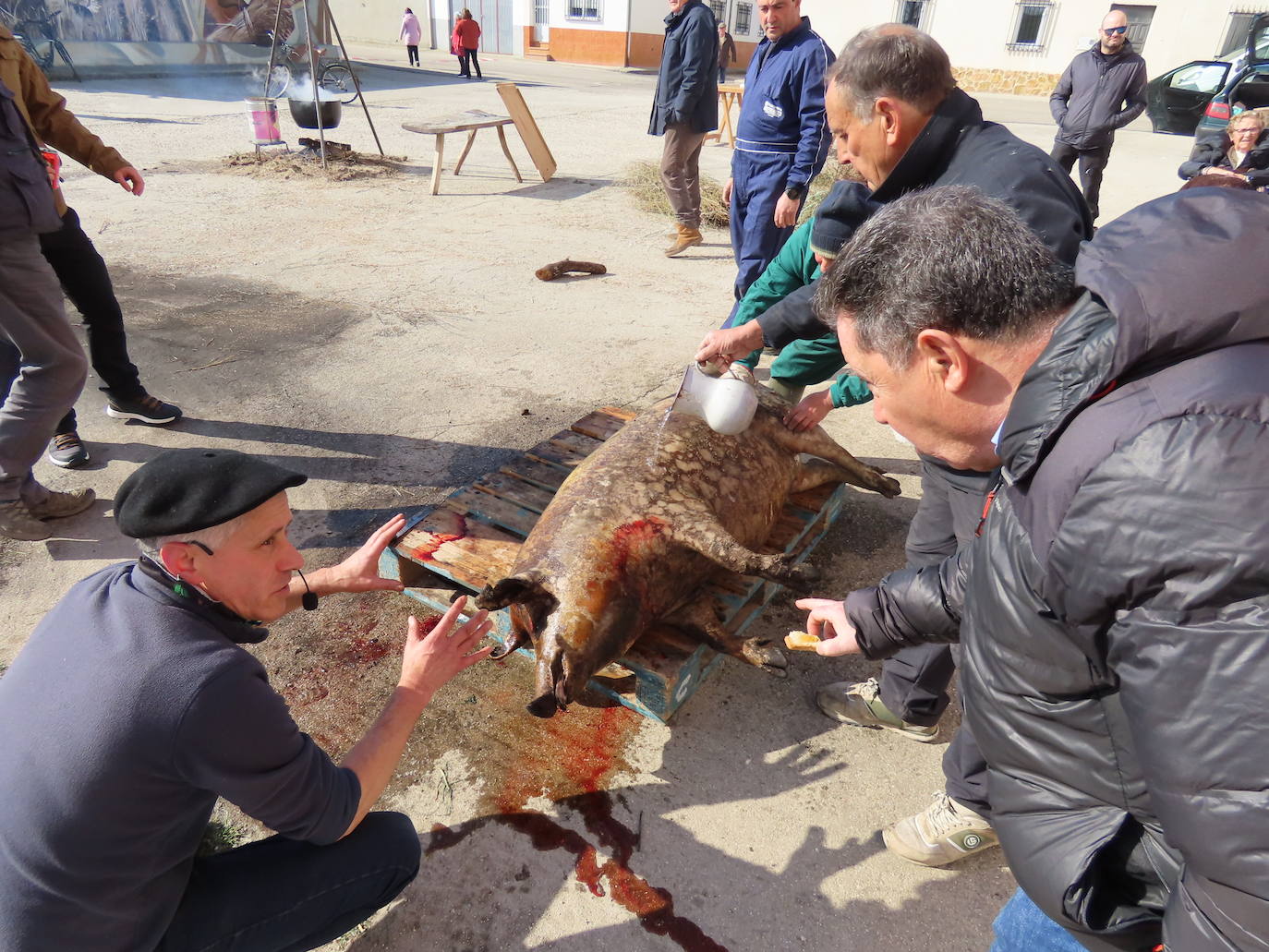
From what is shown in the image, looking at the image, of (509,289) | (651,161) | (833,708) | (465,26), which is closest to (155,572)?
(833,708)

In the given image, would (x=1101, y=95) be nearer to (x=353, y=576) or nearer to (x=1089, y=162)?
(x=1089, y=162)

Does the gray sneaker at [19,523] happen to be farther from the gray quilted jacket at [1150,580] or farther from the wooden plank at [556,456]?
the gray quilted jacket at [1150,580]

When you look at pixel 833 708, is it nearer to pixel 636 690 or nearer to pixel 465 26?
pixel 636 690

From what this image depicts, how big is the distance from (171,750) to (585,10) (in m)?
35.2

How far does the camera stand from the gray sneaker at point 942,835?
2484mm

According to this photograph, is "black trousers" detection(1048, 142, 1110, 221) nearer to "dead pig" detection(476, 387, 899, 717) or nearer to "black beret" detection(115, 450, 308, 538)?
"dead pig" detection(476, 387, 899, 717)

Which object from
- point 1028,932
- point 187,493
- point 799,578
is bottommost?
point 799,578

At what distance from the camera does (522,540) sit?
3557mm

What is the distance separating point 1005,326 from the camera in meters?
1.48

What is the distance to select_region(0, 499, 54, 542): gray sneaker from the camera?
391cm

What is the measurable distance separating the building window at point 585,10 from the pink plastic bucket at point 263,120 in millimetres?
22759

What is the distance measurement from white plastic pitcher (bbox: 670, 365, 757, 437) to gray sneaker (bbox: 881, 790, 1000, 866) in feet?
5.50

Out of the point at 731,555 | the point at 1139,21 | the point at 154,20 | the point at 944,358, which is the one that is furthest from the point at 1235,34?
the point at 944,358

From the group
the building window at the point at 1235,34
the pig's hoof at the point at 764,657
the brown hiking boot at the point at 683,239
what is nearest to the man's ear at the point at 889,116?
the pig's hoof at the point at 764,657
